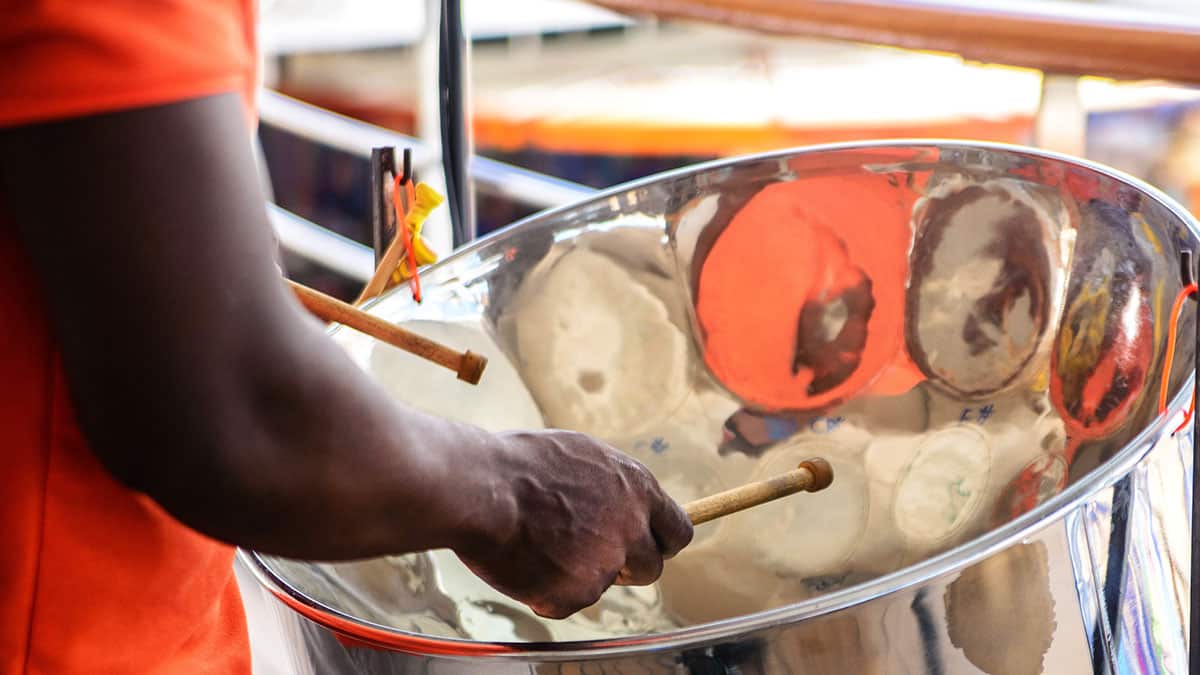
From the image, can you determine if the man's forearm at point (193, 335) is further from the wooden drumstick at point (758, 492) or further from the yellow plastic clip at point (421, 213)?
the yellow plastic clip at point (421, 213)

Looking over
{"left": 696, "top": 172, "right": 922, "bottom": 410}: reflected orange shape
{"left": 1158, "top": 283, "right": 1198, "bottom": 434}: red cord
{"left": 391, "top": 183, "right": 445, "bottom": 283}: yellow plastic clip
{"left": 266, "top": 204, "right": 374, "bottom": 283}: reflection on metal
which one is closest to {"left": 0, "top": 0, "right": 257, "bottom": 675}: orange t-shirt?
{"left": 391, "top": 183, "right": 445, "bottom": 283}: yellow plastic clip

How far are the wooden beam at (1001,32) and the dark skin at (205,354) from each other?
31.6 inches

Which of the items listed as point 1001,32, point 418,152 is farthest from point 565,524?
point 418,152

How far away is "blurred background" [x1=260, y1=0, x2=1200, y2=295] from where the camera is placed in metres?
3.60

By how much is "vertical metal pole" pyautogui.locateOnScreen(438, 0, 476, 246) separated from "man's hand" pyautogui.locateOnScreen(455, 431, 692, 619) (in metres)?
0.73

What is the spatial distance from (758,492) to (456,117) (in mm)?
622

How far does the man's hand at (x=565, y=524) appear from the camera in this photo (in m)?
0.67

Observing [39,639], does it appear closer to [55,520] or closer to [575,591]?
[55,520]

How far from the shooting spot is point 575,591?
711 millimetres

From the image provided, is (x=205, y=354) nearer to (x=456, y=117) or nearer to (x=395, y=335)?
(x=395, y=335)

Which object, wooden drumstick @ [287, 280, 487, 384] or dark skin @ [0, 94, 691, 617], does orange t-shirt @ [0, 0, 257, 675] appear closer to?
dark skin @ [0, 94, 691, 617]

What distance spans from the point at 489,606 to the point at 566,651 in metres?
0.40

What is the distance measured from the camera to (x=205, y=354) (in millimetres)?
498

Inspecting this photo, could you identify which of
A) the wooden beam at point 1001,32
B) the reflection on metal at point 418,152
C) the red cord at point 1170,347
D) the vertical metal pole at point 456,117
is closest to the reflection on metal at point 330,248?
the reflection on metal at point 418,152
